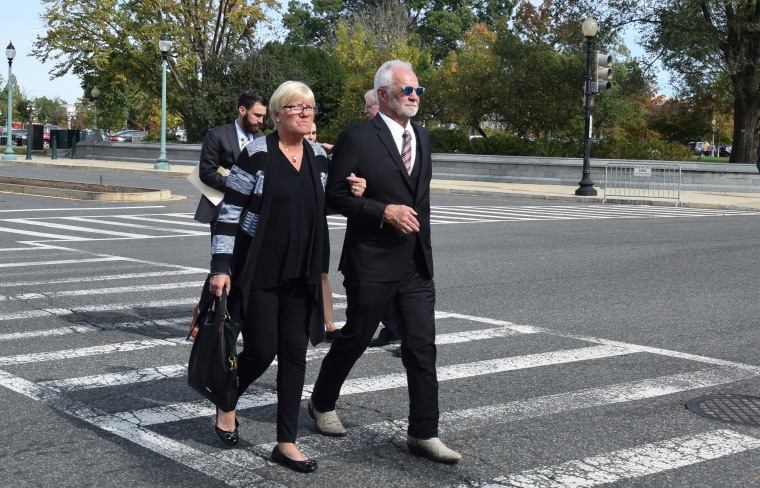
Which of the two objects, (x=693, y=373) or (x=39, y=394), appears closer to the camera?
(x=39, y=394)

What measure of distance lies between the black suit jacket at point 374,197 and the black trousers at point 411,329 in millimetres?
79

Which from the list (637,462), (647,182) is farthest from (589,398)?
(647,182)

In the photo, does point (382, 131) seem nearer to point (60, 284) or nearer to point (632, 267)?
point (60, 284)

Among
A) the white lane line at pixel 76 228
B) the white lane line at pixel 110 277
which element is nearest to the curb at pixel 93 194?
the white lane line at pixel 76 228

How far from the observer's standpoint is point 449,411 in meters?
5.95

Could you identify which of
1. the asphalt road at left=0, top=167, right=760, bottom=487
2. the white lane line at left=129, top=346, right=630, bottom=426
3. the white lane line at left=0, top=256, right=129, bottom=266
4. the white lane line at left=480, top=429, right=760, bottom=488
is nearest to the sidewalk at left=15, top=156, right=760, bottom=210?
the asphalt road at left=0, top=167, right=760, bottom=487

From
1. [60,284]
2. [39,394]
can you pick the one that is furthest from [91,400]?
[60,284]

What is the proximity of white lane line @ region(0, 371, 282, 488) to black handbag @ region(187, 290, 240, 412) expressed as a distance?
0.94 ft

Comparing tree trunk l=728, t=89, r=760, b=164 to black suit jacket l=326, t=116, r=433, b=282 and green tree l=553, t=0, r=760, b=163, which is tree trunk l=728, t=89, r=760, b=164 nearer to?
green tree l=553, t=0, r=760, b=163

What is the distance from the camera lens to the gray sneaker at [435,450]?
494cm

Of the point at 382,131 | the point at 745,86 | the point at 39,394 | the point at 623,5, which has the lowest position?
the point at 39,394

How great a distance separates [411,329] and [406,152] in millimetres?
880

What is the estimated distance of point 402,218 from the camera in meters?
4.82

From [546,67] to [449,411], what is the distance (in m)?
36.5
